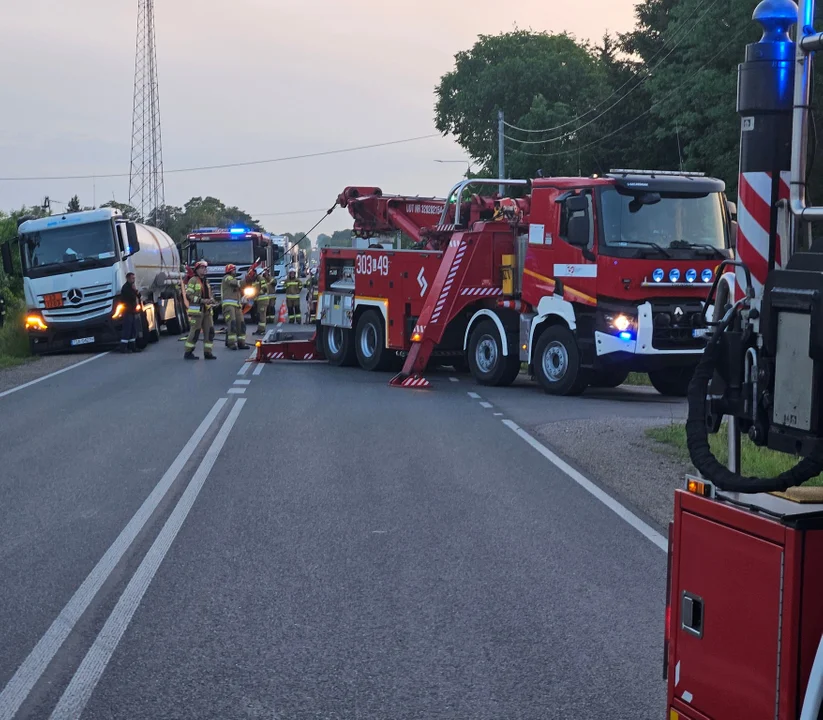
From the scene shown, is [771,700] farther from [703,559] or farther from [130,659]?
[130,659]

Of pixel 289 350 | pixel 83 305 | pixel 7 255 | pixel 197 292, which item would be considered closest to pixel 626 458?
pixel 289 350

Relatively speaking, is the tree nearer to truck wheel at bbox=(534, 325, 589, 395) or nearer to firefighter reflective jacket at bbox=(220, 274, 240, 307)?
firefighter reflective jacket at bbox=(220, 274, 240, 307)

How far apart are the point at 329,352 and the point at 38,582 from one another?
17199 millimetres

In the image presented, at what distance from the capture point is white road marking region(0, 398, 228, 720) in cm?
502

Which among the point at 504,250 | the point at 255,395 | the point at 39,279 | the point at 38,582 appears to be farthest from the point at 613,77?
the point at 38,582

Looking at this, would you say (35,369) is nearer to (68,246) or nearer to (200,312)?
(200,312)

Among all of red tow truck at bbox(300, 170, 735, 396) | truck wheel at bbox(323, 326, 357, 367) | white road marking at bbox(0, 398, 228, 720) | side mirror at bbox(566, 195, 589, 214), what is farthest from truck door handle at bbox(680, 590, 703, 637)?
truck wheel at bbox(323, 326, 357, 367)

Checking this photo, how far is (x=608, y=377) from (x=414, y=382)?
3063mm

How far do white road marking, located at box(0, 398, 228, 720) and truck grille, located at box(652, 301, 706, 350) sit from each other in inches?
317

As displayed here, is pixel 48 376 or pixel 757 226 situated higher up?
pixel 757 226

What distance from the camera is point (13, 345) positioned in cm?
2889

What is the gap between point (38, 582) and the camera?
682cm

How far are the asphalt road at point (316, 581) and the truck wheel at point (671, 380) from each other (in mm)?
5852

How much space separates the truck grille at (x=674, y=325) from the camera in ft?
53.3
